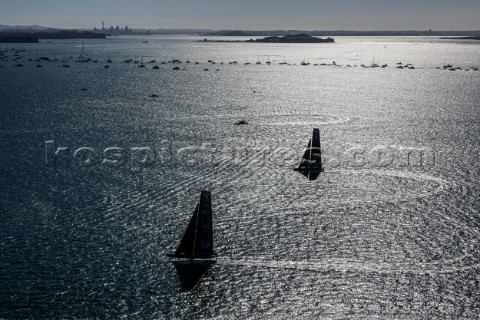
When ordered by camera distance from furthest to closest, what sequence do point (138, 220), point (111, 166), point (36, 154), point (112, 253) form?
point (36, 154)
point (111, 166)
point (138, 220)
point (112, 253)

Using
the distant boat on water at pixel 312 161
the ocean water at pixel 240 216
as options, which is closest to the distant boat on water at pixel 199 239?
the ocean water at pixel 240 216

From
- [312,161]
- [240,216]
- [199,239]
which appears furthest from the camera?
[312,161]

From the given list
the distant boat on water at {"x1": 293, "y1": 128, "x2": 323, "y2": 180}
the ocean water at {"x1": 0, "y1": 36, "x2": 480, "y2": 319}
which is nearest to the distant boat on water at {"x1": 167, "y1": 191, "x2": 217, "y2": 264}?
the ocean water at {"x1": 0, "y1": 36, "x2": 480, "y2": 319}

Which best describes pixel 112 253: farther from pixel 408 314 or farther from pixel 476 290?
pixel 476 290

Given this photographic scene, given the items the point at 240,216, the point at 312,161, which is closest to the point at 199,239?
the point at 240,216

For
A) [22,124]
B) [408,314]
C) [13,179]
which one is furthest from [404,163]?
[22,124]

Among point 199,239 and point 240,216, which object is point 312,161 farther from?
point 199,239

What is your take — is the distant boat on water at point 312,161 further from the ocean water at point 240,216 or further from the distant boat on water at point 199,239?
the distant boat on water at point 199,239
